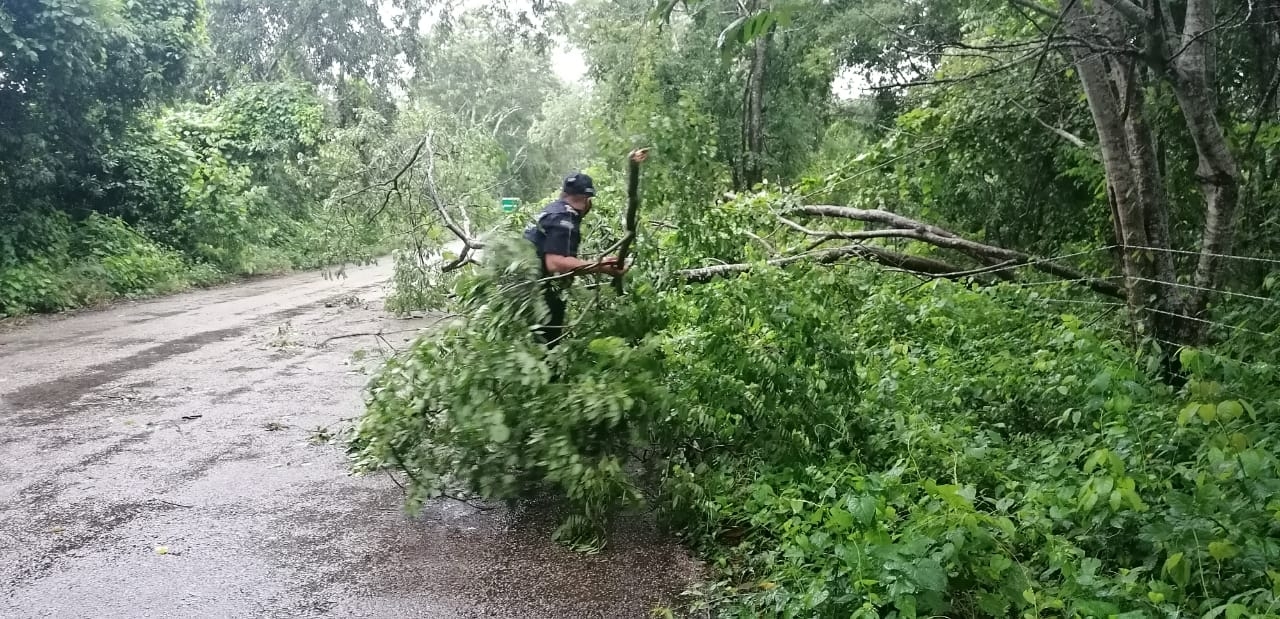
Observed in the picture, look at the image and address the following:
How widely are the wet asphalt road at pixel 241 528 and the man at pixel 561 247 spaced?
915mm

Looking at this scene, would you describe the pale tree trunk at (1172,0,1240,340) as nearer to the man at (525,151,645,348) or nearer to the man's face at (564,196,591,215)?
the man at (525,151,645,348)

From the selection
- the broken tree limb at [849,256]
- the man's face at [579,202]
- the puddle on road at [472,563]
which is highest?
the man's face at [579,202]

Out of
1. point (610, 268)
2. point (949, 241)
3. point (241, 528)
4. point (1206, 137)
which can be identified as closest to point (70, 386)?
point (241, 528)

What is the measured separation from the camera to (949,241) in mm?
7426

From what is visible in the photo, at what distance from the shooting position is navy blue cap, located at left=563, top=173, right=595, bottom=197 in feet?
16.4

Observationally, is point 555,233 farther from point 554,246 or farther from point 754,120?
point 754,120

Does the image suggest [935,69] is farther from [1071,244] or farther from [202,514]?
[202,514]

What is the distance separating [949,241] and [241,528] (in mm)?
5871

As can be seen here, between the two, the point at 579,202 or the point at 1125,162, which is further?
the point at 1125,162

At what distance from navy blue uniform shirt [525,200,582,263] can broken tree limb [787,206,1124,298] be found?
3220 mm

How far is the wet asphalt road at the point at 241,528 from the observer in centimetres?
371

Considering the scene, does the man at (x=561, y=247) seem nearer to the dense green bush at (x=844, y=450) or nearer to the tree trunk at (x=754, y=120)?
the dense green bush at (x=844, y=450)

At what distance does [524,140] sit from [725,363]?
129 feet

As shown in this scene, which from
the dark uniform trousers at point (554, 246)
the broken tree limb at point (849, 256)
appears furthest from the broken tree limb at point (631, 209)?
the broken tree limb at point (849, 256)
